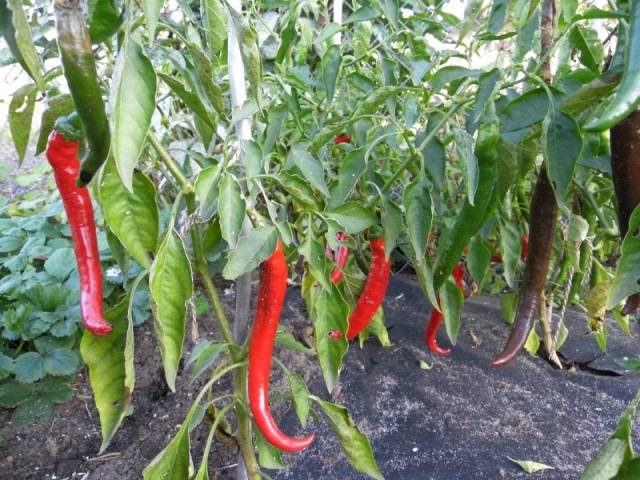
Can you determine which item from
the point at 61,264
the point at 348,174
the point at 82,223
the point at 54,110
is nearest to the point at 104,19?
the point at 54,110

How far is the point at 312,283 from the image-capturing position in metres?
1.08

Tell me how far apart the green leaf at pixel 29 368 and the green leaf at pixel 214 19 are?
3.80 ft

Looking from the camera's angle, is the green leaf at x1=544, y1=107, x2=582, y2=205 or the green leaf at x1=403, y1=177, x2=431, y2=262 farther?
the green leaf at x1=403, y1=177, x2=431, y2=262

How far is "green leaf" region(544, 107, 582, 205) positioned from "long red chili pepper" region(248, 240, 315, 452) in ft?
1.21

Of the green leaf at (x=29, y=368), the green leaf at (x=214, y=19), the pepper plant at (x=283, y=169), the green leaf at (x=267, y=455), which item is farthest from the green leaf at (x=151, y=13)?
the green leaf at (x=29, y=368)

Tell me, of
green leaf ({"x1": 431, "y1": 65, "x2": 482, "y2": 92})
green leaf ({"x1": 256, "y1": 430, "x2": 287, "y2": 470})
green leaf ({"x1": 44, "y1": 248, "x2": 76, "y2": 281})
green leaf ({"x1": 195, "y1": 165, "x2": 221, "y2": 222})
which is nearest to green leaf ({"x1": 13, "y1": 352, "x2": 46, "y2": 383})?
green leaf ({"x1": 44, "y1": 248, "x2": 76, "y2": 281})

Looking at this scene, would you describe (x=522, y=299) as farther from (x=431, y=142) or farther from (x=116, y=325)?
(x=116, y=325)

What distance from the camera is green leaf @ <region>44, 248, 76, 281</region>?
1.73 metres

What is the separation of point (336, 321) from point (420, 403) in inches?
27.1

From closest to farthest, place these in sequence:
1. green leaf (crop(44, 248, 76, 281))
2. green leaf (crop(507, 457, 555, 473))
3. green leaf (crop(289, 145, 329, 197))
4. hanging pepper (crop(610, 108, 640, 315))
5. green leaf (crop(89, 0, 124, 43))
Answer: green leaf (crop(89, 0, 124, 43)) < hanging pepper (crop(610, 108, 640, 315)) < green leaf (crop(289, 145, 329, 197)) < green leaf (crop(507, 457, 555, 473)) < green leaf (crop(44, 248, 76, 281))

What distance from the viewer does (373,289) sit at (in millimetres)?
1078

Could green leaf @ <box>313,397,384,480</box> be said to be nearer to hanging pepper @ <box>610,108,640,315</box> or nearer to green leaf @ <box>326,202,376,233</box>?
green leaf @ <box>326,202,376,233</box>

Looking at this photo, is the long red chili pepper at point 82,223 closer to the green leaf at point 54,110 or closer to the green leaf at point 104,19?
the green leaf at point 54,110

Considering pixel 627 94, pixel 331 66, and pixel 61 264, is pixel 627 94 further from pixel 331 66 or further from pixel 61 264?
pixel 61 264
